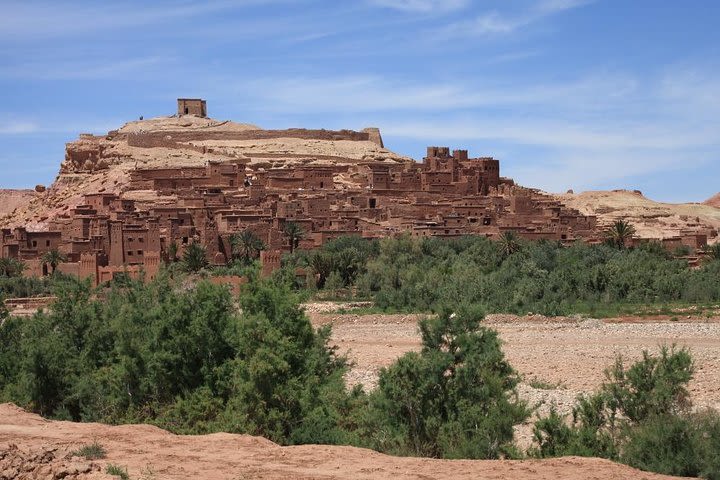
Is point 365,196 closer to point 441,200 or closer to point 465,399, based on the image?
point 441,200

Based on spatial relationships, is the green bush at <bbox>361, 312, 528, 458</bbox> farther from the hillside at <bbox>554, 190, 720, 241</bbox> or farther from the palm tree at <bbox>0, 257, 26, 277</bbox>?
the hillside at <bbox>554, 190, 720, 241</bbox>

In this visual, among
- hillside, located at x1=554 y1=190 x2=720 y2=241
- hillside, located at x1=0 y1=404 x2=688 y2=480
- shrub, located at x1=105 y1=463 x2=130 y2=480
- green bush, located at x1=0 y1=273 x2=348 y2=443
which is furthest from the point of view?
hillside, located at x1=554 y1=190 x2=720 y2=241

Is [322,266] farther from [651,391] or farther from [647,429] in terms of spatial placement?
[647,429]

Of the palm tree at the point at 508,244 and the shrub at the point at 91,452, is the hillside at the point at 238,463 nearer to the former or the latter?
the shrub at the point at 91,452

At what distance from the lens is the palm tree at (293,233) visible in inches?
1738

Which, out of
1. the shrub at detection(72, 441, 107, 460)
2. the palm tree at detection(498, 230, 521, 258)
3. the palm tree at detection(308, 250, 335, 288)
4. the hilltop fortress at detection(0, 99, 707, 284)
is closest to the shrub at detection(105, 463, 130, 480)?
the shrub at detection(72, 441, 107, 460)

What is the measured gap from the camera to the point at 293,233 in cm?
4425

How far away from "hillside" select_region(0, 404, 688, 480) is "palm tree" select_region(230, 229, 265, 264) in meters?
29.1

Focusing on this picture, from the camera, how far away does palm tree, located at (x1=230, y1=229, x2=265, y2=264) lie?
4266 cm

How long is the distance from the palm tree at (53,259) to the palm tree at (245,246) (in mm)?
6118

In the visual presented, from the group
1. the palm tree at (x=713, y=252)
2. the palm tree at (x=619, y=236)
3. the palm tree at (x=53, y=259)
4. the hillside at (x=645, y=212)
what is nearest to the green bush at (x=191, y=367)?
Result: the palm tree at (x=53, y=259)

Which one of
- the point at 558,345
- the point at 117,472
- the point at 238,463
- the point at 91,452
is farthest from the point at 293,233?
the point at 117,472

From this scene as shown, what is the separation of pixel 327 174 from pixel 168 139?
52.3 feet

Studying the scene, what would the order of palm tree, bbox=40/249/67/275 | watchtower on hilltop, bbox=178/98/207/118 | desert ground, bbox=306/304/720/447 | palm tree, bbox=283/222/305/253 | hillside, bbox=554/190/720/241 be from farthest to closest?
watchtower on hilltop, bbox=178/98/207/118
hillside, bbox=554/190/720/241
palm tree, bbox=283/222/305/253
palm tree, bbox=40/249/67/275
desert ground, bbox=306/304/720/447
